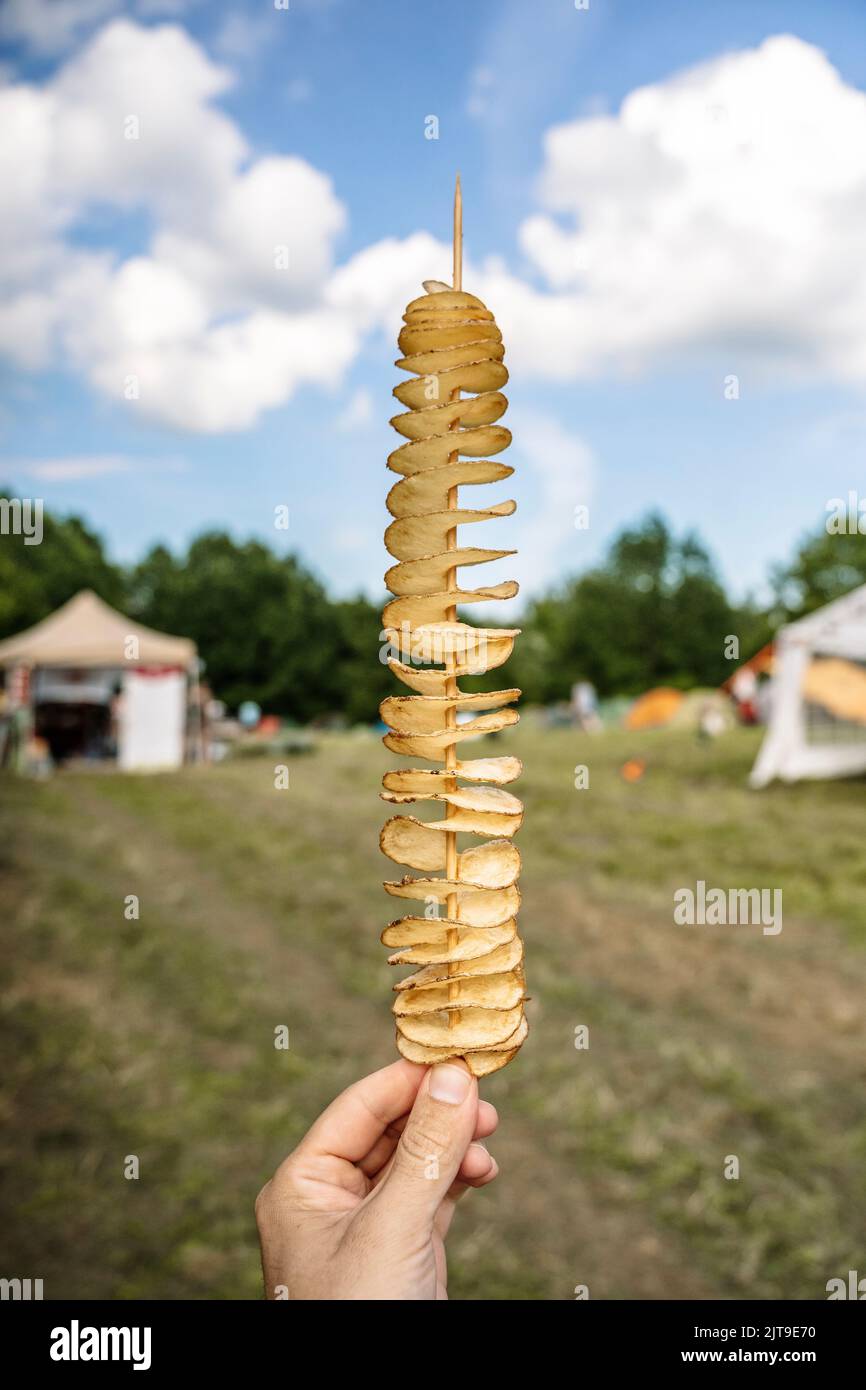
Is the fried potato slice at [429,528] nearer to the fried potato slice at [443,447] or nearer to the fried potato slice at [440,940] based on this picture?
the fried potato slice at [443,447]

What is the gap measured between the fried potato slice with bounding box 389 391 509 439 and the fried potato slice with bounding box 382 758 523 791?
1.81 ft

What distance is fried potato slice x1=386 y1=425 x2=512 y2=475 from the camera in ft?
5.40

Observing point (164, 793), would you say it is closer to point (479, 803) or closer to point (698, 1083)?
point (698, 1083)

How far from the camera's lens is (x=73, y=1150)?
7453 millimetres

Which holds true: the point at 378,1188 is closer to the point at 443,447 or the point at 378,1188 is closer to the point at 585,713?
the point at 443,447

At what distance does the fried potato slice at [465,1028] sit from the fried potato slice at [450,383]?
3.43 ft

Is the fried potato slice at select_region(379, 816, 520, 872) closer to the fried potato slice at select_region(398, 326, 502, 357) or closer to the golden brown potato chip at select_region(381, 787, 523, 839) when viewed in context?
the golden brown potato chip at select_region(381, 787, 523, 839)

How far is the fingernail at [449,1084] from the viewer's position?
1.89 meters

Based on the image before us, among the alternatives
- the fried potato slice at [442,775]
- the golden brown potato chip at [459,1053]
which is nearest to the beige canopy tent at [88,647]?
the golden brown potato chip at [459,1053]

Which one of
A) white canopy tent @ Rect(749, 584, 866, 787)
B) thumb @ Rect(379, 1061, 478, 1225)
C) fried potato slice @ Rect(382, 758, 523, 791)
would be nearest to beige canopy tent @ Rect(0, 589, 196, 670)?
white canopy tent @ Rect(749, 584, 866, 787)

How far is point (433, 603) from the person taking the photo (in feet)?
5.42

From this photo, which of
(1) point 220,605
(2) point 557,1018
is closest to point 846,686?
(2) point 557,1018
